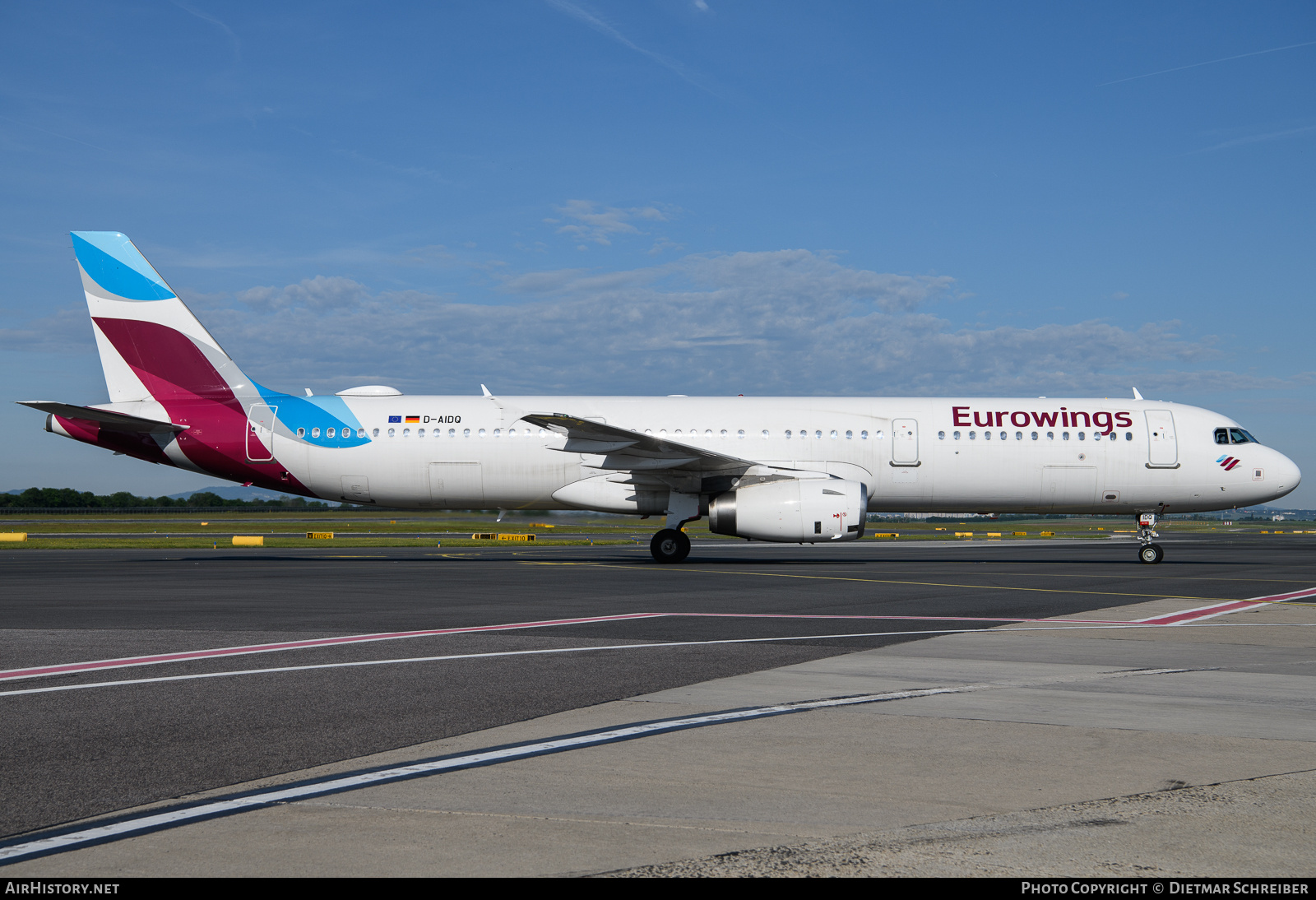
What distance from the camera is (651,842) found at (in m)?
4.07

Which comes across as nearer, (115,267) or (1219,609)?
(1219,609)

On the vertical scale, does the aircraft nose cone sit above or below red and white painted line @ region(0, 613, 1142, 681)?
above

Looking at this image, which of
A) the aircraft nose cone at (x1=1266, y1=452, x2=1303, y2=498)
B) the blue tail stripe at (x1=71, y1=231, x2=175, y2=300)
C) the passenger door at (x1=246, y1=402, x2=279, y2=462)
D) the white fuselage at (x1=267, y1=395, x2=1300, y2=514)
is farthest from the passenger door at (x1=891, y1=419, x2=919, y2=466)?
the blue tail stripe at (x1=71, y1=231, x2=175, y2=300)

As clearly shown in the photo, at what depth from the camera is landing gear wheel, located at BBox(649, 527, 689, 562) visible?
24938 millimetres

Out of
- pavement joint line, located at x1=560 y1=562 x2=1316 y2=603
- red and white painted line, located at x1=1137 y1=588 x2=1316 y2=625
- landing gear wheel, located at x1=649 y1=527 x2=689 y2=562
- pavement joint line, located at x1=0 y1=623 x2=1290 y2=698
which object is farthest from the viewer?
landing gear wheel, located at x1=649 y1=527 x2=689 y2=562

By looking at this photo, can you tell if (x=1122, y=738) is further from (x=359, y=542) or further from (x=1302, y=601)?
(x=359, y=542)

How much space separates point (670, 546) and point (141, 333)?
1510 cm

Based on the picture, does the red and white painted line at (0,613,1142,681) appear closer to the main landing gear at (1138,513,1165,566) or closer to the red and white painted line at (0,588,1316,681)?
the red and white painted line at (0,588,1316,681)

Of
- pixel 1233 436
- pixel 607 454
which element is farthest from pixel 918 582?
pixel 1233 436

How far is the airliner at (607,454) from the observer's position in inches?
998

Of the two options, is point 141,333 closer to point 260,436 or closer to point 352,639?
point 260,436

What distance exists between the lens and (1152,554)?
25.8m

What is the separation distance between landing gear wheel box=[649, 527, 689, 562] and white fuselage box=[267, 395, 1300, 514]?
138 centimetres

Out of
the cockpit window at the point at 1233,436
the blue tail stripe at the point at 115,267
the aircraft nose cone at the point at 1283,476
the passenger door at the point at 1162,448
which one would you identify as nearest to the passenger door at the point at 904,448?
the passenger door at the point at 1162,448
